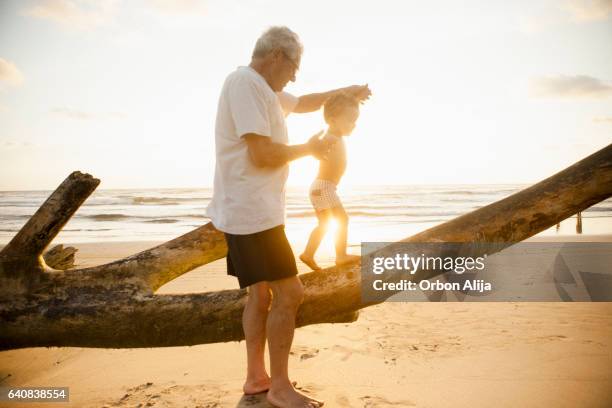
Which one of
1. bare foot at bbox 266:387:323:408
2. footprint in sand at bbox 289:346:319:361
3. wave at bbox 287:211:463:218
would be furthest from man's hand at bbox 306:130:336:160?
wave at bbox 287:211:463:218

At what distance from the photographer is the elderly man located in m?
2.38

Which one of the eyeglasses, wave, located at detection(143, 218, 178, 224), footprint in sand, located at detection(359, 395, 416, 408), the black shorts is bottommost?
footprint in sand, located at detection(359, 395, 416, 408)

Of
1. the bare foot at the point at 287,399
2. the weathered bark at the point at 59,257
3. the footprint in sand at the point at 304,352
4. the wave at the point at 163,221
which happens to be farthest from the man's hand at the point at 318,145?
the wave at the point at 163,221

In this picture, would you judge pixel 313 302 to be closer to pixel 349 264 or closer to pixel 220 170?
pixel 349 264

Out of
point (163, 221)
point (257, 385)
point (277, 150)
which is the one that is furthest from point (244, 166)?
point (163, 221)

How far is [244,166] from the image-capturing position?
8.16 ft

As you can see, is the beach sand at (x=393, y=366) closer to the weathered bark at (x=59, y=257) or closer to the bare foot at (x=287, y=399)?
the bare foot at (x=287, y=399)

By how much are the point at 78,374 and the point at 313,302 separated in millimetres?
2509

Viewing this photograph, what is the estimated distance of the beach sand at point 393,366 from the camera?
11.1ft

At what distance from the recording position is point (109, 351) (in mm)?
4523

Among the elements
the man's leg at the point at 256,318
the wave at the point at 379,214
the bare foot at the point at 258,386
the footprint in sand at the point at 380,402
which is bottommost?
the footprint in sand at the point at 380,402

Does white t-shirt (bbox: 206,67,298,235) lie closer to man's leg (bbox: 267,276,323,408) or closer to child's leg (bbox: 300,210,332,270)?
man's leg (bbox: 267,276,323,408)

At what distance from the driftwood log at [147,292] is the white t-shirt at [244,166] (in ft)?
2.08

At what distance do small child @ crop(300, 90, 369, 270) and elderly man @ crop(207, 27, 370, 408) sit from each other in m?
1.02
